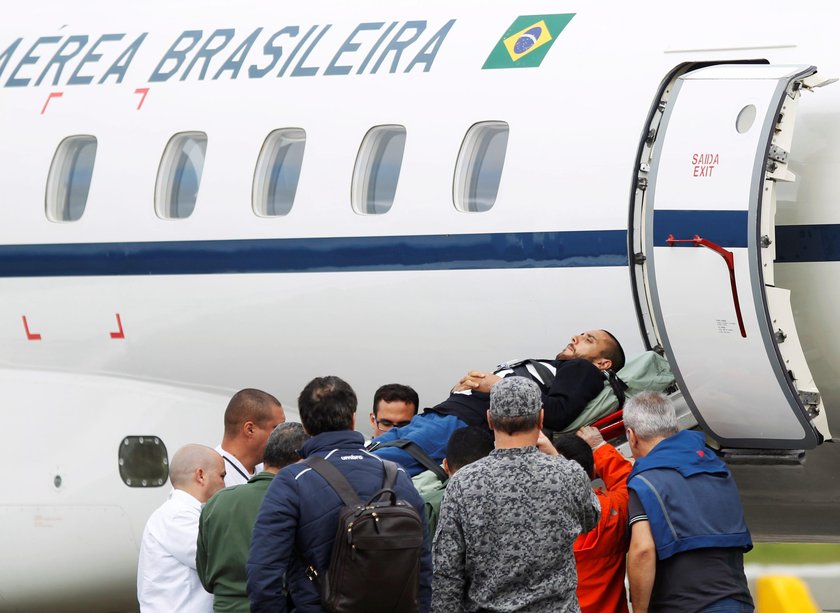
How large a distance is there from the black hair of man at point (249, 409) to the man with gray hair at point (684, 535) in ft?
5.65

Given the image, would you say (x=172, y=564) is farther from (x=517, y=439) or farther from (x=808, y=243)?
(x=808, y=243)

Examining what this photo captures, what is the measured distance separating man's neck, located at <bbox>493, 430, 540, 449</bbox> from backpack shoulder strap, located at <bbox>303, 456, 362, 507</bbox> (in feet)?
1.96

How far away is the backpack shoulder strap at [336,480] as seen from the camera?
486 centimetres

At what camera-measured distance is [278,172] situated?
8148 mm

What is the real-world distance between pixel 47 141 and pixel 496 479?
17.0 ft

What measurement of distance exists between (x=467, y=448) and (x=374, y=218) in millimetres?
2578

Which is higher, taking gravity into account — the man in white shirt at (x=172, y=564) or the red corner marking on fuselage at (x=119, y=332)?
the red corner marking on fuselage at (x=119, y=332)

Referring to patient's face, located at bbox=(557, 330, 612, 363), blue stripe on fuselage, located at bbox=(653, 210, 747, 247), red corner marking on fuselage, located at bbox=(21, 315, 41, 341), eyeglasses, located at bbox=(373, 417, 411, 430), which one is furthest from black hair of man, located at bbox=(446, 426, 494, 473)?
red corner marking on fuselage, located at bbox=(21, 315, 41, 341)

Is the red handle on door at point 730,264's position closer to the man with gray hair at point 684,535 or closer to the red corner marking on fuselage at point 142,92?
the man with gray hair at point 684,535

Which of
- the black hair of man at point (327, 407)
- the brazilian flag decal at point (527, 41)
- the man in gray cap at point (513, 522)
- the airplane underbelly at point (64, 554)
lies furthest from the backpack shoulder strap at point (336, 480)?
the airplane underbelly at point (64, 554)

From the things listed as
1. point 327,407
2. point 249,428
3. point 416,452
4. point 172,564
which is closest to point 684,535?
point 416,452

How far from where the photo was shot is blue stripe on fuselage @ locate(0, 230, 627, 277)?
727 cm

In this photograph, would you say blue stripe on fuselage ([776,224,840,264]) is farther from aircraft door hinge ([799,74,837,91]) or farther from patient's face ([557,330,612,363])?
patient's face ([557,330,612,363])

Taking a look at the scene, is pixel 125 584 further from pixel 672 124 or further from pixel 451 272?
pixel 672 124
